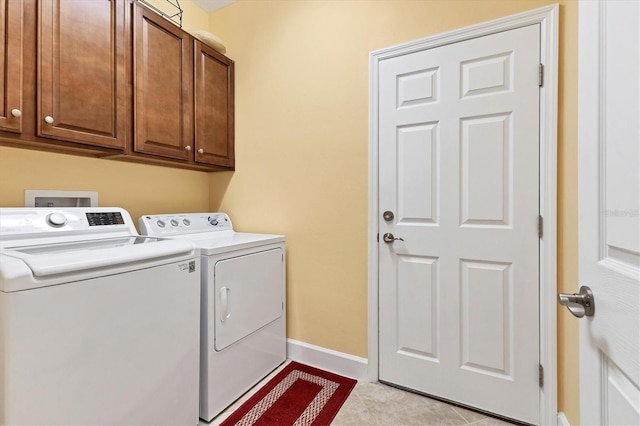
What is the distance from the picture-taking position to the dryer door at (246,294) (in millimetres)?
1561

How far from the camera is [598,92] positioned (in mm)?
580

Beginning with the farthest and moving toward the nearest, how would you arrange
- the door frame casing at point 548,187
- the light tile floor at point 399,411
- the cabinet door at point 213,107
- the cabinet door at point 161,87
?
the cabinet door at point 213,107, the cabinet door at point 161,87, the light tile floor at point 399,411, the door frame casing at point 548,187

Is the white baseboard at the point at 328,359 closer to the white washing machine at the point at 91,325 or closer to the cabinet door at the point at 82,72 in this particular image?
the white washing machine at the point at 91,325

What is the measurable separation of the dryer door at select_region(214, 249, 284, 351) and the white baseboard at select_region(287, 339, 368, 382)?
0.99ft

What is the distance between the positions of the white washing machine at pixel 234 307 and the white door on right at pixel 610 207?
1432 millimetres

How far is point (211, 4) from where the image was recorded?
2373 millimetres

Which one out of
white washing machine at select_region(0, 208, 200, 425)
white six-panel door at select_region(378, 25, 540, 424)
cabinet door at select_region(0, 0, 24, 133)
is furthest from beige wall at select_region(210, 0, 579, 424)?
cabinet door at select_region(0, 0, 24, 133)

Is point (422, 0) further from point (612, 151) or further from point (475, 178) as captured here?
point (612, 151)

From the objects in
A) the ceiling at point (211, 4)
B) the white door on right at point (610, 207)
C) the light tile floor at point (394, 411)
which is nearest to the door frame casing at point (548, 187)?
the light tile floor at point (394, 411)

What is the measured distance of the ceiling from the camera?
234 cm

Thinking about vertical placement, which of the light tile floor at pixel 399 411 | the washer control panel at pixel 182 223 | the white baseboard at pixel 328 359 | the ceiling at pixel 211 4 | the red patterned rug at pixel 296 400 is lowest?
the light tile floor at pixel 399 411

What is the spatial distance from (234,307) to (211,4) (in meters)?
2.35

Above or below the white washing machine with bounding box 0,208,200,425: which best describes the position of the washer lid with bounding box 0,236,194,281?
above

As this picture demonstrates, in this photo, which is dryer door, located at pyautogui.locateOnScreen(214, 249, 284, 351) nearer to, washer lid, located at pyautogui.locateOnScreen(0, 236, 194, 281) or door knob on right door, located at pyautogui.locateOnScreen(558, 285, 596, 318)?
washer lid, located at pyautogui.locateOnScreen(0, 236, 194, 281)
